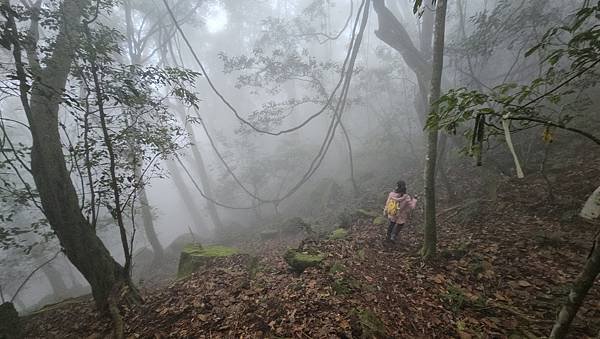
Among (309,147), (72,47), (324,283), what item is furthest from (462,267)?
(309,147)

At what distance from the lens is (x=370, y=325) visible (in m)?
3.35

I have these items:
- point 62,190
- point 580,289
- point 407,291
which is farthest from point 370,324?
point 62,190

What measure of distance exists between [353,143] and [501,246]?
691 inches

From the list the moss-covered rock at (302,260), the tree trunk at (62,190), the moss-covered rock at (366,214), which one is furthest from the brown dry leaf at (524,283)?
the tree trunk at (62,190)

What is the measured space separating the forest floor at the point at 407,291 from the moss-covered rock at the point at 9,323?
0.31 meters

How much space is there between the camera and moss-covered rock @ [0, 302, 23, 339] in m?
4.57

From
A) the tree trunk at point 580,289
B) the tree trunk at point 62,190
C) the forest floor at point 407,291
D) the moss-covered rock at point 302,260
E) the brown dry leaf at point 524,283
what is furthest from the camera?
the moss-covered rock at point 302,260

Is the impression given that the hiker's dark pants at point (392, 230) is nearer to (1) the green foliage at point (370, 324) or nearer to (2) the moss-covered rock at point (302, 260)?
(2) the moss-covered rock at point (302, 260)

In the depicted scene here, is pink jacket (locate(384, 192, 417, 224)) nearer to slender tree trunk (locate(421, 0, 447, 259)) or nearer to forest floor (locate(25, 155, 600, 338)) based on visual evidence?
forest floor (locate(25, 155, 600, 338))

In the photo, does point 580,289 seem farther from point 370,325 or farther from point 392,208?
point 392,208

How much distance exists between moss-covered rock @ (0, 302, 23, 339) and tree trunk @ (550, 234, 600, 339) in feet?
23.6

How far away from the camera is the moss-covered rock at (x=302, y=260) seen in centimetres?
498

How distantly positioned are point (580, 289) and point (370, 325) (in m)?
2.04

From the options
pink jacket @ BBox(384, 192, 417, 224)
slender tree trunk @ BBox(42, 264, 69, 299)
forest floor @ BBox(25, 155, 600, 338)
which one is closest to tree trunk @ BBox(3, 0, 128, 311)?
forest floor @ BBox(25, 155, 600, 338)
